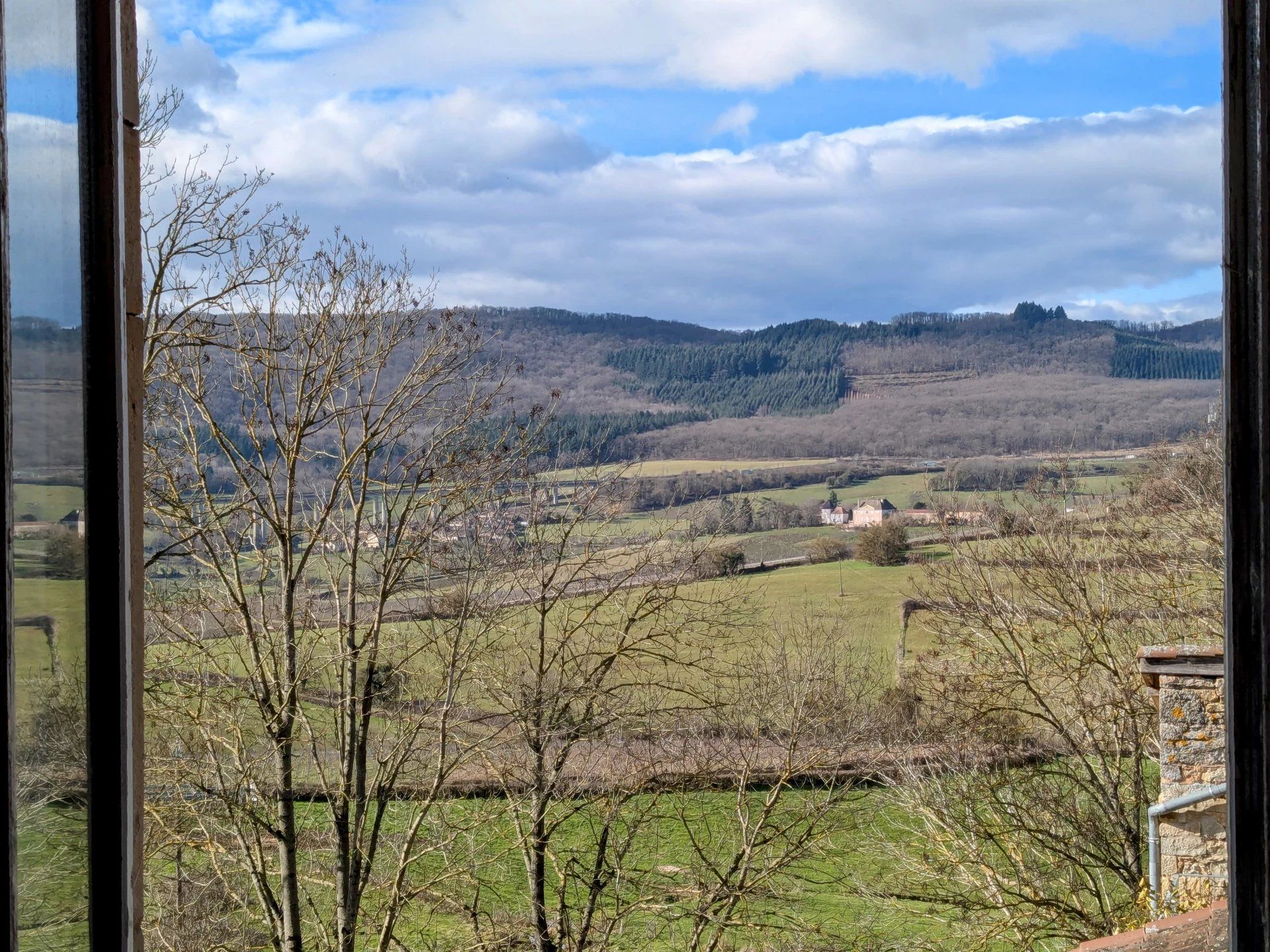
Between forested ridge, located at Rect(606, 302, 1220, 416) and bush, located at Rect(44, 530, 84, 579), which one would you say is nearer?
bush, located at Rect(44, 530, 84, 579)

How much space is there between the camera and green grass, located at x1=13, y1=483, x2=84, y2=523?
0.53 metres

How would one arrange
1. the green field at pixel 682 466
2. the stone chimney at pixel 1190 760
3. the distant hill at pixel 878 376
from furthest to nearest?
the distant hill at pixel 878 376 → the green field at pixel 682 466 → the stone chimney at pixel 1190 760

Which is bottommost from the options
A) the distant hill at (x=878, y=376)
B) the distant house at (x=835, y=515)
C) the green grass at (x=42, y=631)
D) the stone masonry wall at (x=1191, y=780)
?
the stone masonry wall at (x=1191, y=780)

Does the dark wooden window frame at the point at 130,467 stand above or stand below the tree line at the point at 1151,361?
below

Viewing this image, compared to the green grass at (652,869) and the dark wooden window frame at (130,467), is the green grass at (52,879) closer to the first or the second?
the dark wooden window frame at (130,467)

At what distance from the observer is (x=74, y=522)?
0.58 m

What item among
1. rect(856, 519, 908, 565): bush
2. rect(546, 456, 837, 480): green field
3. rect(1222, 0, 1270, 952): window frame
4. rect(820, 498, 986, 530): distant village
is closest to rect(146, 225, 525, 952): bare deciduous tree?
rect(546, 456, 837, 480): green field

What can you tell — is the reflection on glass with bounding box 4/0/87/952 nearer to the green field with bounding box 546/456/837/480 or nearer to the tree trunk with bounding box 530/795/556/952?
the tree trunk with bounding box 530/795/556/952

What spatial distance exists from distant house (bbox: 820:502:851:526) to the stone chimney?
11.9 metres

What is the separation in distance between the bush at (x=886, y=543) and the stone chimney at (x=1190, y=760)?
8320mm

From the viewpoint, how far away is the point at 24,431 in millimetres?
537

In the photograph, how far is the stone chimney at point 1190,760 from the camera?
455cm

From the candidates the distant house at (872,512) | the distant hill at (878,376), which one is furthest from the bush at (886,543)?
the distant hill at (878,376)

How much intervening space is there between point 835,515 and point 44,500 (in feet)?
55.4
